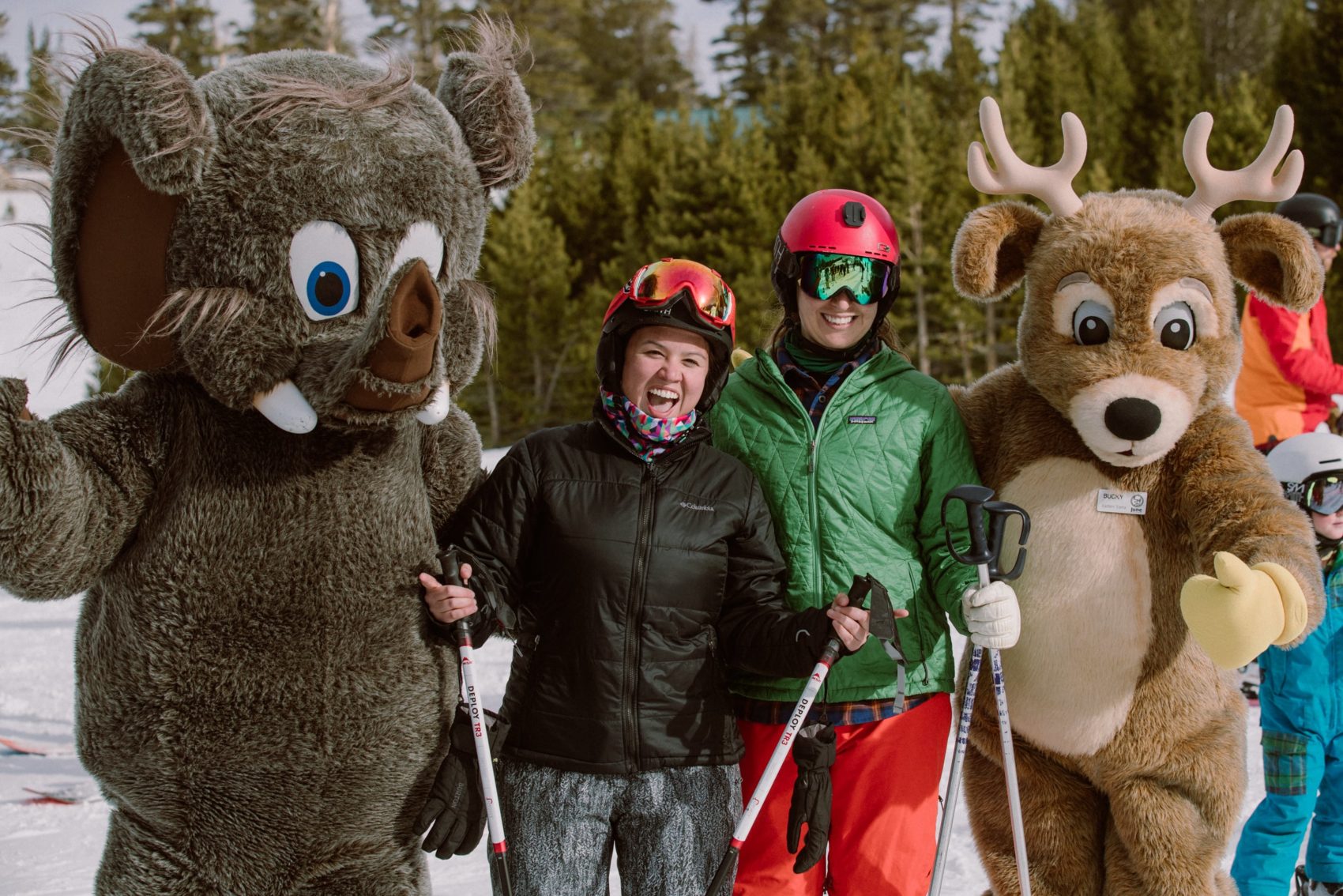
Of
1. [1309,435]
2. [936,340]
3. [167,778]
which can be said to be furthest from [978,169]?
[936,340]

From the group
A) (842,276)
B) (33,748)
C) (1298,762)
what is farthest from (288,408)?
(33,748)

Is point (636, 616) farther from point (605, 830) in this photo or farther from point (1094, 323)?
point (1094, 323)

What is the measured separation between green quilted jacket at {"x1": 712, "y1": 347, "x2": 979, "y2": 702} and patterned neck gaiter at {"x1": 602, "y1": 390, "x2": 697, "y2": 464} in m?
0.30

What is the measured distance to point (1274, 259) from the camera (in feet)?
9.68

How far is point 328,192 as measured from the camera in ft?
7.45

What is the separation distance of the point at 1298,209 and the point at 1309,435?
9.97 feet

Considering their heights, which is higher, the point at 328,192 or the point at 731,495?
the point at 328,192

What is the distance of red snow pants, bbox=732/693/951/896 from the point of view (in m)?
2.76

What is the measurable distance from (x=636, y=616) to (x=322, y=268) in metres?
1.00

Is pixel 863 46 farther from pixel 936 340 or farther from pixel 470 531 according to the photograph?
pixel 470 531

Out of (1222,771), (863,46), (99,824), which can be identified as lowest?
(99,824)

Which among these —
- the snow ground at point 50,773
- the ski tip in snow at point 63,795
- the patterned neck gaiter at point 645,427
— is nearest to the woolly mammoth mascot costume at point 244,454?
the snow ground at point 50,773

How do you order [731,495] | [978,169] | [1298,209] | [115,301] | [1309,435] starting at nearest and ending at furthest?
[115,301] < [731,495] < [978,169] < [1309,435] < [1298,209]

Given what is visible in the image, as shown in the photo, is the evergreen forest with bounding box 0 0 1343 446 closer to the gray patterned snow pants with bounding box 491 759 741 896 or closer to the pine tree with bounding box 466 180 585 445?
the pine tree with bounding box 466 180 585 445
